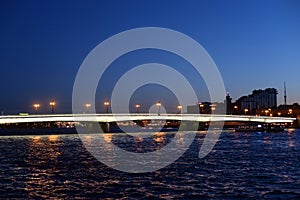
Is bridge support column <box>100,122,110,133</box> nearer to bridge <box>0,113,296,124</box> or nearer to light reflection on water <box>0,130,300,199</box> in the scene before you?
bridge <box>0,113,296,124</box>

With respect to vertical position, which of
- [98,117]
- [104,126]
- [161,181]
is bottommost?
[161,181]

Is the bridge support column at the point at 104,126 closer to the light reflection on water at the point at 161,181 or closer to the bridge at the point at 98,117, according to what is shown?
the bridge at the point at 98,117

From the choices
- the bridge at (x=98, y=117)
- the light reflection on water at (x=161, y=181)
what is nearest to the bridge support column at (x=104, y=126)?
the bridge at (x=98, y=117)

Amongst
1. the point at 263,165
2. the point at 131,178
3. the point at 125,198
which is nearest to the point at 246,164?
the point at 263,165

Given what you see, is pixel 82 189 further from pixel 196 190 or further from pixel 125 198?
pixel 196 190

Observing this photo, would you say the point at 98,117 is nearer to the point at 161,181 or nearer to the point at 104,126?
the point at 104,126

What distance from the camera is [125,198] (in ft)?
79.2

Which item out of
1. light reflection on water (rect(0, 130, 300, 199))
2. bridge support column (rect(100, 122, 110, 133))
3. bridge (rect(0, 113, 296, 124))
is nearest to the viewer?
light reflection on water (rect(0, 130, 300, 199))

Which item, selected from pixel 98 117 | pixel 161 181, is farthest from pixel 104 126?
pixel 161 181

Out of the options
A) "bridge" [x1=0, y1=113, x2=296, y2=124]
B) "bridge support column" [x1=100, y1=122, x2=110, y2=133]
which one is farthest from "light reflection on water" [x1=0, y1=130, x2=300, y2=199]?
"bridge support column" [x1=100, y1=122, x2=110, y2=133]

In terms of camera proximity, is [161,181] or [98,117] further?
[98,117]

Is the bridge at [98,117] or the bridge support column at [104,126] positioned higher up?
the bridge at [98,117]

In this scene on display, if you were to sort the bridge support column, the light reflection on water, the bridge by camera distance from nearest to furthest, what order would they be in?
the light reflection on water → the bridge → the bridge support column

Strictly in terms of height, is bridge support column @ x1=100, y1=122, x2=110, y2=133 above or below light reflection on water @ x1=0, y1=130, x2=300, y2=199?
above
